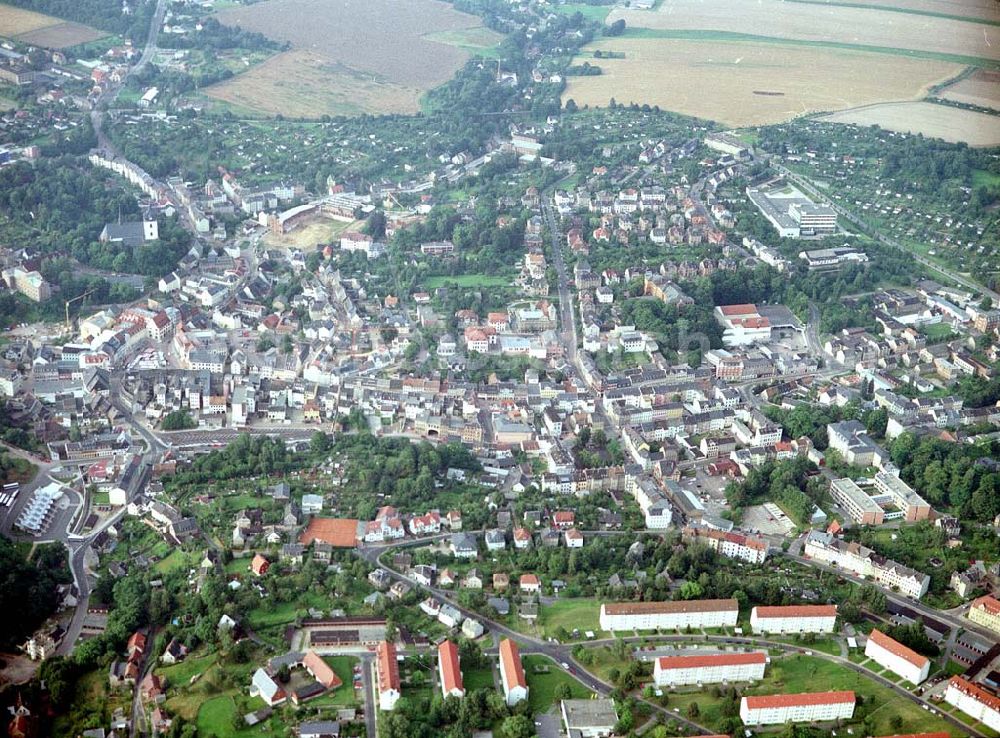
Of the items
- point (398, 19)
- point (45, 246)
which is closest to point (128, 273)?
point (45, 246)

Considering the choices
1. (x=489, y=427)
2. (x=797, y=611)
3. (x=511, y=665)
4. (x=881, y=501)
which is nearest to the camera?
(x=511, y=665)

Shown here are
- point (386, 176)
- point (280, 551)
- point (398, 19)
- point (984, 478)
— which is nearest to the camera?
point (280, 551)

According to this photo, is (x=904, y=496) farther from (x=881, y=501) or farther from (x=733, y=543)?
(x=733, y=543)

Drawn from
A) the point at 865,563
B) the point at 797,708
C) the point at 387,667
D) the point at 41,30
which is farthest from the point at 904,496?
the point at 41,30

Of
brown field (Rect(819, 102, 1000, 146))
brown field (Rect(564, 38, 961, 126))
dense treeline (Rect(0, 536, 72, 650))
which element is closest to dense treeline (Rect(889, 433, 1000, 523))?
dense treeline (Rect(0, 536, 72, 650))

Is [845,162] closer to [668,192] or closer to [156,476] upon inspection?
[668,192]

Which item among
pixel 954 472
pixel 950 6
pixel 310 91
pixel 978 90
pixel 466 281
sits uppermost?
pixel 950 6

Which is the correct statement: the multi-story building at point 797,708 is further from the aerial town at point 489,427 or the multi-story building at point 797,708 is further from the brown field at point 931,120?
the brown field at point 931,120
